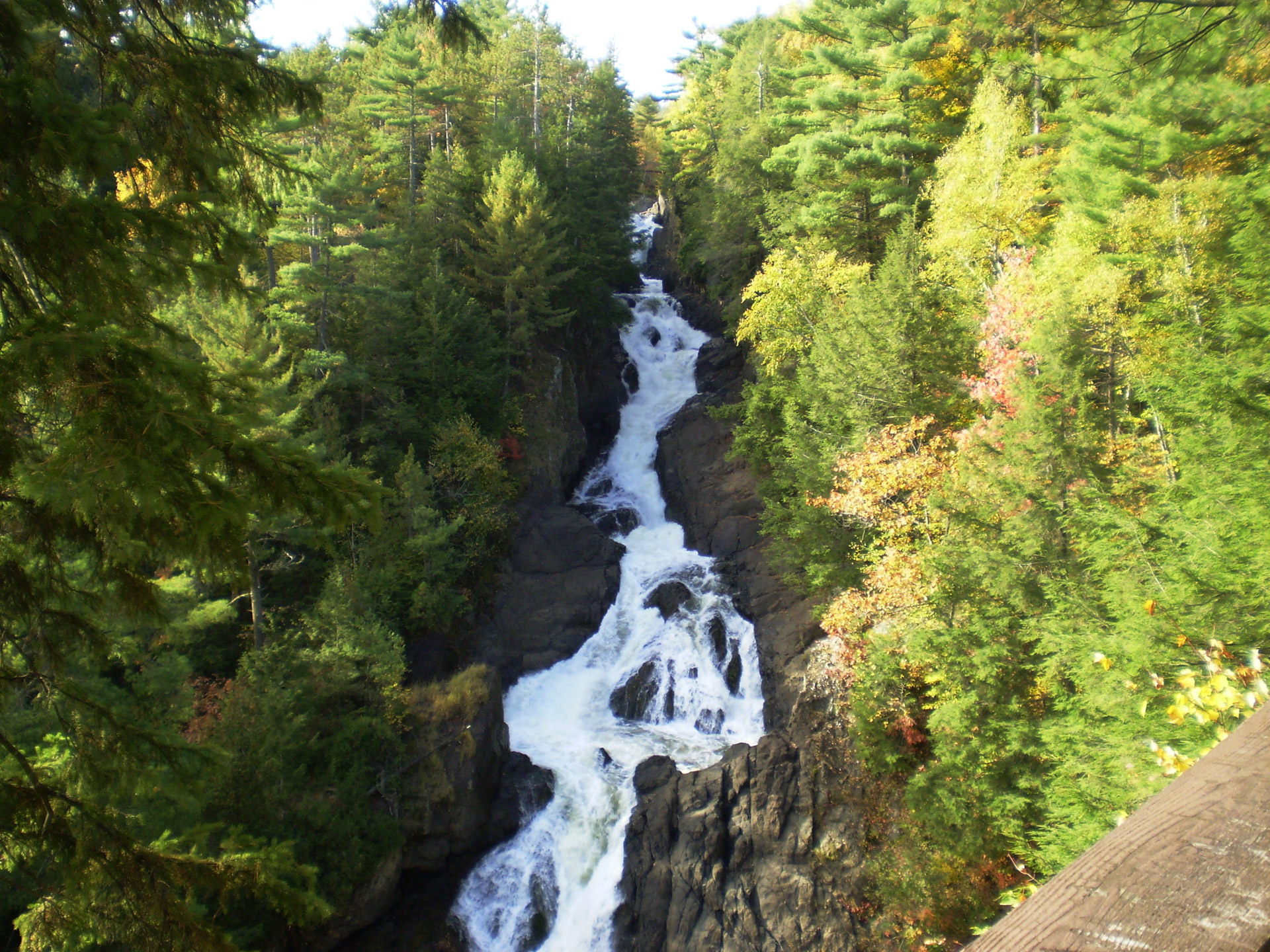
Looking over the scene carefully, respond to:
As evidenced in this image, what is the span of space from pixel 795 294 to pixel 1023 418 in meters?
10.4

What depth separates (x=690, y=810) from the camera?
14.1 meters

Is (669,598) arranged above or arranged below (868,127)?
below

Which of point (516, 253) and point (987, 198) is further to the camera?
point (516, 253)

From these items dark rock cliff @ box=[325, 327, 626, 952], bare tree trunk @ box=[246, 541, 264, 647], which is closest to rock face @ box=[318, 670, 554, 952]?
dark rock cliff @ box=[325, 327, 626, 952]

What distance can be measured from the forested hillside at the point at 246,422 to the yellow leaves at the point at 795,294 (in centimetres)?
960

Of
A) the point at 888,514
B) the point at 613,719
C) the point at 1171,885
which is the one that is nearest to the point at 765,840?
the point at 613,719

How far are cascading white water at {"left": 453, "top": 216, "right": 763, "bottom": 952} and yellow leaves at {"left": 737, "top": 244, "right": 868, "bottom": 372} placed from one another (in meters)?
7.58

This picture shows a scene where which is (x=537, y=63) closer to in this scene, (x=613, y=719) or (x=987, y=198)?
(x=987, y=198)

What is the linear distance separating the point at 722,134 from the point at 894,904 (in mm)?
34557

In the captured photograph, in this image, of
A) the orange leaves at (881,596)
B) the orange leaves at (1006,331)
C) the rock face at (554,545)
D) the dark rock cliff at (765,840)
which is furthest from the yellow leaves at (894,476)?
the rock face at (554,545)

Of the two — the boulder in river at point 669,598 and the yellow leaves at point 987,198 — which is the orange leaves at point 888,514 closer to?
the yellow leaves at point 987,198

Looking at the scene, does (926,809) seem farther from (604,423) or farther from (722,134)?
(722,134)

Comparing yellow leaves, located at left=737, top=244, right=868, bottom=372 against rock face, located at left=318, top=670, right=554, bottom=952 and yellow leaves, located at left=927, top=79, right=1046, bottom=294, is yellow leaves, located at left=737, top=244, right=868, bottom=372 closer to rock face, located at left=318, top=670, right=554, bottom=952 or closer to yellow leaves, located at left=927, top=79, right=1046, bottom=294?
yellow leaves, located at left=927, top=79, right=1046, bottom=294

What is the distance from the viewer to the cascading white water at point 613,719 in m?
13.9
